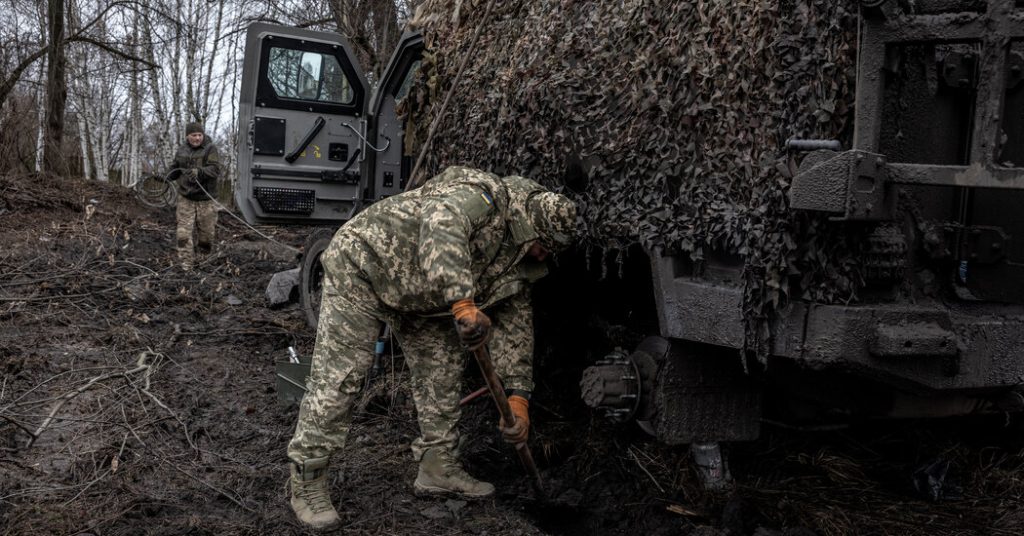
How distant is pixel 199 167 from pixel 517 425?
7.71m

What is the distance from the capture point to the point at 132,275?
328 inches

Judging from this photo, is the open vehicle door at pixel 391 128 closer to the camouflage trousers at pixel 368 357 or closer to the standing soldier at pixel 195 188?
the camouflage trousers at pixel 368 357

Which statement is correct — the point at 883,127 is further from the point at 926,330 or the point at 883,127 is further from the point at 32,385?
the point at 32,385

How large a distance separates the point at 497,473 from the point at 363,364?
1.16 metres

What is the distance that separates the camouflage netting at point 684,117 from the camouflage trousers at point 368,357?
61 centimetres

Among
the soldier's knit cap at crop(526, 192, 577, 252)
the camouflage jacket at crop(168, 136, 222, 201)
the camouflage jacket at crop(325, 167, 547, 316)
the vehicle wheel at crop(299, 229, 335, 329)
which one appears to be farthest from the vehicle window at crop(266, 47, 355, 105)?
the camouflage jacket at crop(168, 136, 222, 201)

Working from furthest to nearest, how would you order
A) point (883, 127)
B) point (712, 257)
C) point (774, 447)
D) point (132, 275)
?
point (132, 275), point (774, 447), point (712, 257), point (883, 127)

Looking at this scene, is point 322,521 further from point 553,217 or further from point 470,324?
point 553,217

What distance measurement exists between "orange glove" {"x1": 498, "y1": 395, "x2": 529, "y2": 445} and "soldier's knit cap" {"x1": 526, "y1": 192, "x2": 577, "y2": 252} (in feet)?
2.25

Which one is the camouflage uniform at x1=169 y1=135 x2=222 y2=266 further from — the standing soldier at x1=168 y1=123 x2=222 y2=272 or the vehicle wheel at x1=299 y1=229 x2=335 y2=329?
the vehicle wheel at x1=299 y1=229 x2=335 y2=329

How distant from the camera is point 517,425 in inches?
146

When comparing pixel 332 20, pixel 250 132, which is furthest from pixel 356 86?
pixel 332 20

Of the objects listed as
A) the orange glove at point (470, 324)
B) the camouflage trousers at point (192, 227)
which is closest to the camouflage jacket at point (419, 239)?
the orange glove at point (470, 324)

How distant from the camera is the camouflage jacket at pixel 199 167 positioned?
10.2 meters
